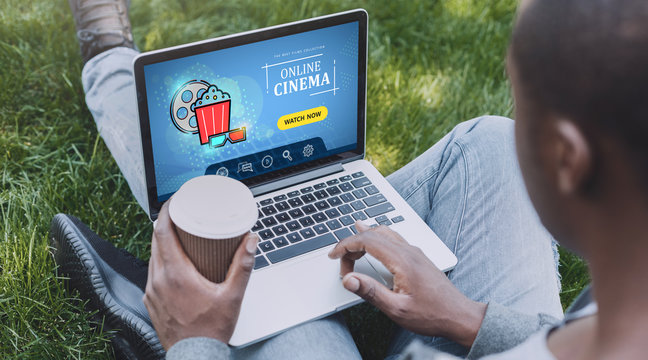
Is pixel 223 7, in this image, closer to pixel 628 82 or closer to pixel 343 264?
pixel 343 264

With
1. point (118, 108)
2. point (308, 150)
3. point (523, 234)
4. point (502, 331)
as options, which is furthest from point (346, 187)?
point (118, 108)

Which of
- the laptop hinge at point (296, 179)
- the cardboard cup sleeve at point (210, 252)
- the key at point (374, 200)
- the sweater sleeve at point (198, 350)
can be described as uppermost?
the cardboard cup sleeve at point (210, 252)

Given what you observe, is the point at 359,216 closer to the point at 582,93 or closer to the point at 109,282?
the point at 109,282

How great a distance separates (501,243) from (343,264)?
1.30 feet

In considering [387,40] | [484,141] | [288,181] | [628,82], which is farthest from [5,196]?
[628,82]

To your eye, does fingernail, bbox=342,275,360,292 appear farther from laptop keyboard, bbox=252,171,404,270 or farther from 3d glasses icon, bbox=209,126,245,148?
3d glasses icon, bbox=209,126,245,148

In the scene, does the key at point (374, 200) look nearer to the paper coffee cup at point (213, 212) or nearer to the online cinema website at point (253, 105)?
the online cinema website at point (253, 105)

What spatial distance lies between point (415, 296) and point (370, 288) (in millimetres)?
98

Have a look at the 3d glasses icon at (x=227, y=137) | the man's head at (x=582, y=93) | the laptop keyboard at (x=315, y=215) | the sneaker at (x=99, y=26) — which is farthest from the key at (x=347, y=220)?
the sneaker at (x=99, y=26)

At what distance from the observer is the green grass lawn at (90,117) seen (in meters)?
1.80

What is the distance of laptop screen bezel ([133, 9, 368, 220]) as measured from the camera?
140cm

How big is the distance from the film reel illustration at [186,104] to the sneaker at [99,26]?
43.2 inches

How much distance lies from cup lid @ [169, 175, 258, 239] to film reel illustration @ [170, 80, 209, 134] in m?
0.45

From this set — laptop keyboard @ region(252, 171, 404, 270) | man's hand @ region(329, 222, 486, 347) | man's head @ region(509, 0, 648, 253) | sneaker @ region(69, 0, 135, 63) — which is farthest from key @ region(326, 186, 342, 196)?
sneaker @ region(69, 0, 135, 63)
